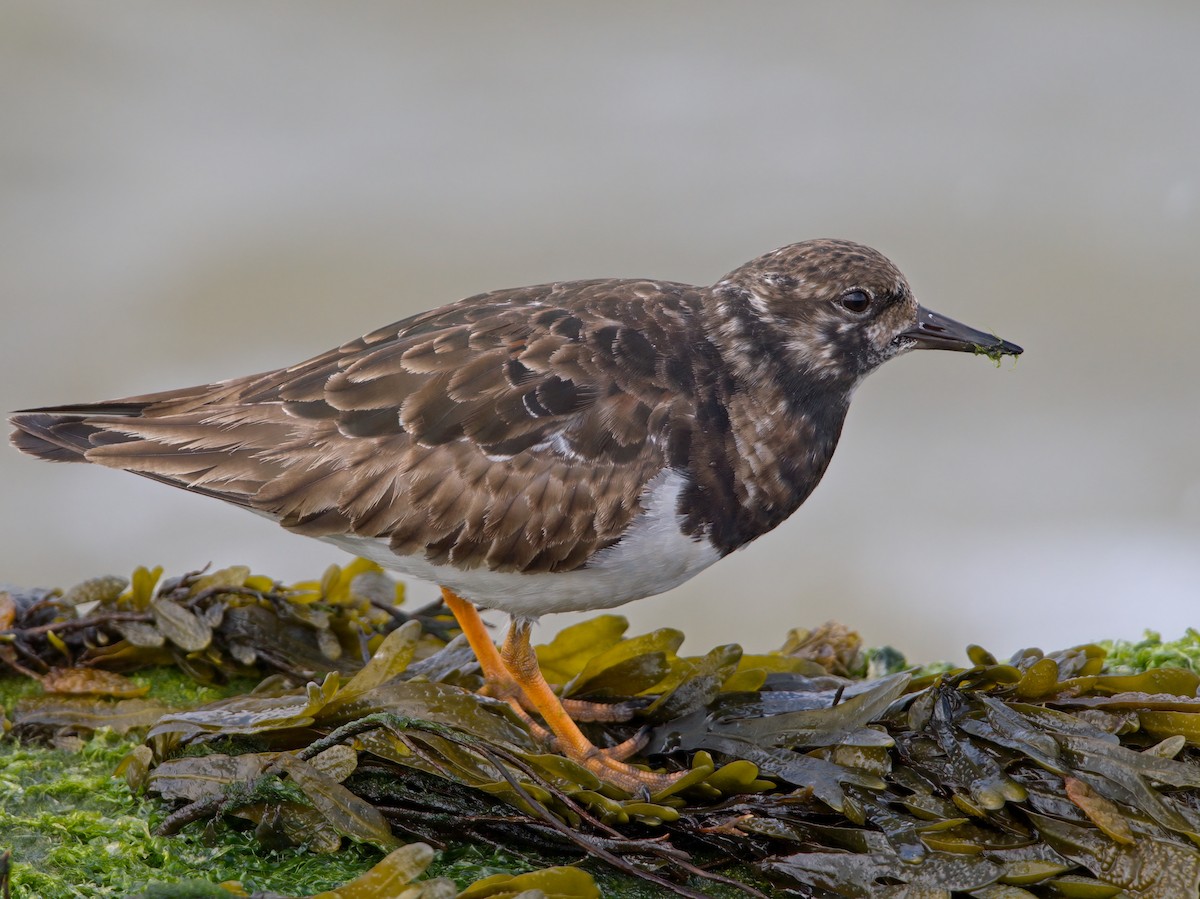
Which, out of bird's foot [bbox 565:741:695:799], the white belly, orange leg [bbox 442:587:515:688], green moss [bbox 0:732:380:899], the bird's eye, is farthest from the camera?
orange leg [bbox 442:587:515:688]

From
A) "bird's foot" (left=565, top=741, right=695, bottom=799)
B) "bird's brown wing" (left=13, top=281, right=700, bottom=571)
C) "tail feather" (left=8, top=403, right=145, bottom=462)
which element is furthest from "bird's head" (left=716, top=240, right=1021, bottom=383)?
"tail feather" (left=8, top=403, right=145, bottom=462)

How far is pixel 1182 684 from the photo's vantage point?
10.3 ft

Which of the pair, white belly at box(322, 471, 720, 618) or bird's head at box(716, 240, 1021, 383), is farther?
bird's head at box(716, 240, 1021, 383)

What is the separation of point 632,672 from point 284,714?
97cm

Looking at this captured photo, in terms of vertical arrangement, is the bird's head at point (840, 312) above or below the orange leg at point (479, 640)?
above

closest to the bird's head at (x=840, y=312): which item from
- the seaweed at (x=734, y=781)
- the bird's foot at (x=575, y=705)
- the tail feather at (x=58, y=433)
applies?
the seaweed at (x=734, y=781)

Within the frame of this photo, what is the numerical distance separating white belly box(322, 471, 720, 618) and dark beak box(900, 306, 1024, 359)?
90cm

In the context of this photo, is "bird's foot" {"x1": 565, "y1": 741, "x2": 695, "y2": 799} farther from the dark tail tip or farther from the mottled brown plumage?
the dark tail tip

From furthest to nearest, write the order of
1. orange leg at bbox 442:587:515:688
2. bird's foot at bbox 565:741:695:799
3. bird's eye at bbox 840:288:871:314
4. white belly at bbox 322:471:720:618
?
1. orange leg at bbox 442:587:515:688
2. bird's eye at bbox 840:288:871:314
3. white belly at bbox 322:471:720:618
4. bird's foot at bbox 565:741:695:799

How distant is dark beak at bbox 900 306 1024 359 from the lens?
3.66 m

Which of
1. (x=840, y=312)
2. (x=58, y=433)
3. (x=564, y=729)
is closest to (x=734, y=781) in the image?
(x=564, y=729)

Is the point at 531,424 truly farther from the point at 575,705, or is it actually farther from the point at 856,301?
the point at 856,301

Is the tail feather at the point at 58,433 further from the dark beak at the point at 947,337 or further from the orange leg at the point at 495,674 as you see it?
the dark beak at the point at 947,337

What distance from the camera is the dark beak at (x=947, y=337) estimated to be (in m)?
3.66
